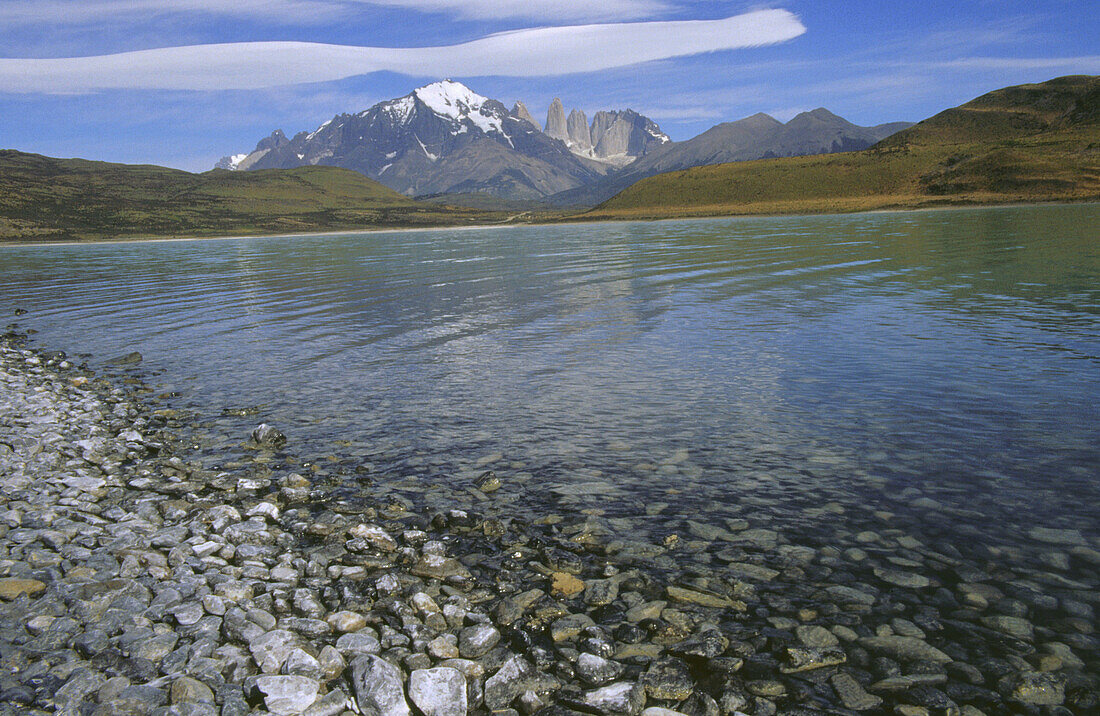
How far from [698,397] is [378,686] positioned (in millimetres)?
10301

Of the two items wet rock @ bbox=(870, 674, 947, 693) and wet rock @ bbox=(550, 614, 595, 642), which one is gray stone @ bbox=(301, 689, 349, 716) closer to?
wet rock @ bbox=(550, 614, 595, 642)

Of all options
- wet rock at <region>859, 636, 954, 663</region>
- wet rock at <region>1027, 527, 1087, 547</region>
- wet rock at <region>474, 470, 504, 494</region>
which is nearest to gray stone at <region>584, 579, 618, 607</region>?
wet rock at <region>859, 636, 954, 663</region>

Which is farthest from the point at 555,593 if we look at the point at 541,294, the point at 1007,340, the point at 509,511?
the point at 541,294

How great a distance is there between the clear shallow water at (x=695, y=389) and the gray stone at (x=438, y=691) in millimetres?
3839

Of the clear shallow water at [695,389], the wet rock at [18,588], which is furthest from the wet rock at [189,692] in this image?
the clear shallow water at [695,389]

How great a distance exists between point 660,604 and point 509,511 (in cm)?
311

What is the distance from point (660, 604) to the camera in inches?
270

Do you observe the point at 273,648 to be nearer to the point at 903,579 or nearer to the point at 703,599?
the point at 703,599

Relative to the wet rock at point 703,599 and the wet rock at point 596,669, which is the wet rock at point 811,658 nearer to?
the wet rock at point 703,599

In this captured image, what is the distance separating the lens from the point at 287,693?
529 cm

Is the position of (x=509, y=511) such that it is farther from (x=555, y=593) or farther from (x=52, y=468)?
(x=52, y=468)

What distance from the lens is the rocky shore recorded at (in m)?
5.39

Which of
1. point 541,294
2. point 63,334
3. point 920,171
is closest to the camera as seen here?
point 63,334

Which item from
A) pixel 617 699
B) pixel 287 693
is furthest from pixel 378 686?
pixel 617 699
